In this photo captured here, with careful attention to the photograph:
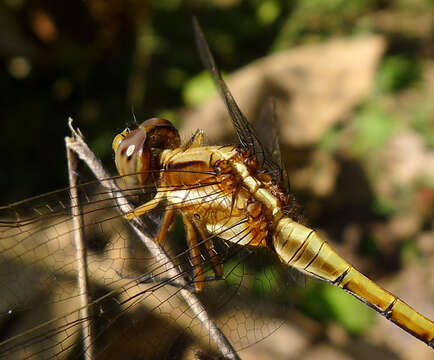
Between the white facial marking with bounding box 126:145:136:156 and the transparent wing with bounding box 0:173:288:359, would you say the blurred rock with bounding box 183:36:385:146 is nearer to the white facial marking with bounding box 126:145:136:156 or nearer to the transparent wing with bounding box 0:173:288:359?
the white facial marking with bounding box 126:145:136:156

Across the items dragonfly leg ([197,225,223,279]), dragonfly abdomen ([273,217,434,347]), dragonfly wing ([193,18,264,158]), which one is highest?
dragonfly wing ([193,18,264,158])

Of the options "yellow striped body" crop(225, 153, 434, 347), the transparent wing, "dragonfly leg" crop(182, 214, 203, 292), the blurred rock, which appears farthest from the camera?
the blurred rock

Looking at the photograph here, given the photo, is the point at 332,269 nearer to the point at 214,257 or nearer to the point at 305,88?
the point at 214,257

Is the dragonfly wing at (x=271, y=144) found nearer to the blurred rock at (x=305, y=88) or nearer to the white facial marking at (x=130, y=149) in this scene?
the white facial marking at (x=130, y=149)

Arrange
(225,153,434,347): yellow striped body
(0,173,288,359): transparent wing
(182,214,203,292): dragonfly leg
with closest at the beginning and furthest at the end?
(0,173,288,359): transparent wing < (182,214,203,292): dragonfly leg < (225,153,434,347): yellow striped body

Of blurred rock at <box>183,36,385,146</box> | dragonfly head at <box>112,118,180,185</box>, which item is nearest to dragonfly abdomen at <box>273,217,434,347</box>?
dragonfly head at <box>112,118,180,185</box>

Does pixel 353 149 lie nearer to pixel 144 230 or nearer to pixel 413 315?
pixel 413 315

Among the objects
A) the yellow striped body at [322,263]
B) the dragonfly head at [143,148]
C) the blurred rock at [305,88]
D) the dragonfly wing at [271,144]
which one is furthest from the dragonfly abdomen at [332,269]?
the blurred rock at [305,88]
